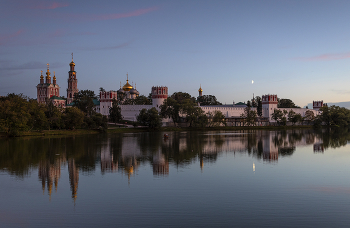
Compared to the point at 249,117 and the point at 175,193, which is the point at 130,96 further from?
the point at 175,193

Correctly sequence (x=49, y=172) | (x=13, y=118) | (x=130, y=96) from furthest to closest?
(x=130, y=96), (x=13, y=118), (x=49, y=172)

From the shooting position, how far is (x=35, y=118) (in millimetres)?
42844

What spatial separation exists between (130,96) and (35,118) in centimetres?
5985

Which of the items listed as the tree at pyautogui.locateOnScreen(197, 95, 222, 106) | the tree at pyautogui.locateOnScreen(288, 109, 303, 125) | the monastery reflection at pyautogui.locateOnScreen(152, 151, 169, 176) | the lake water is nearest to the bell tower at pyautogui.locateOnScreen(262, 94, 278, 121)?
the tree at pyautogui.locateOnScreen(288, 109, 303, 125)

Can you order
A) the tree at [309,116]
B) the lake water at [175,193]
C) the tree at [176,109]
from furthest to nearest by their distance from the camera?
1. the tree at [309,116]
2. the tree at [176,109]
3. the lake water at [175,193]

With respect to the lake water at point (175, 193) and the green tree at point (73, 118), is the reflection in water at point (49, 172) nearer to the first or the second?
the lake water at point (175, 193)

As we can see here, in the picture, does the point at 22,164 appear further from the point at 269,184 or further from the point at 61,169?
the point at 269,184

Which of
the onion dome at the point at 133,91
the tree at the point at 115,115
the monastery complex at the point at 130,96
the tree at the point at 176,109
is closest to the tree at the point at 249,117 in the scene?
the monastery complex at the point at 130,96

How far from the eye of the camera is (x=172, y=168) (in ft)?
52.5

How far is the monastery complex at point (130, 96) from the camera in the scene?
7506 cm

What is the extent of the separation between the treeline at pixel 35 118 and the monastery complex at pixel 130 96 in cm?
2237

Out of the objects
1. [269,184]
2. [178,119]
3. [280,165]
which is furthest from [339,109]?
[269,184]

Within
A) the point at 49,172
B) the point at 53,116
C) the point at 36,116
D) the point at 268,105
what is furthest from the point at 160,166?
the point at 268,105

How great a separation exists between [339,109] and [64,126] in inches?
2441
